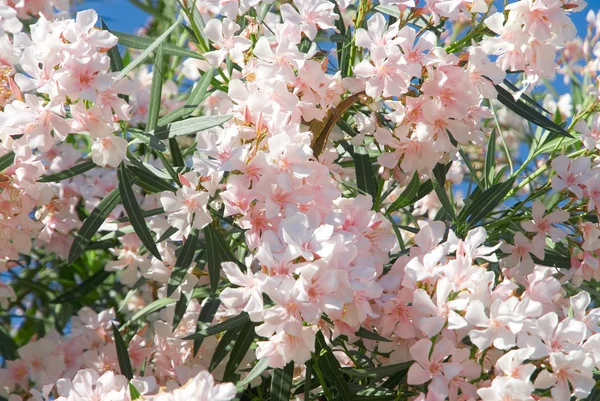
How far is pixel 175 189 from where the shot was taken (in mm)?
1551

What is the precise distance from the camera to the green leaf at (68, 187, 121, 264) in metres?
1.58

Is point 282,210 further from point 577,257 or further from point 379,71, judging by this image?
point 577,257

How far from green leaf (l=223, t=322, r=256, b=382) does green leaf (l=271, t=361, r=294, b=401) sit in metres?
0.07

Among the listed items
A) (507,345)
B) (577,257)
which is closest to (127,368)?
(507,345)

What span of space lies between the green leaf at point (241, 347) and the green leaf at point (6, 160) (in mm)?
510

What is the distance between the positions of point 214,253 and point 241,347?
18 cm

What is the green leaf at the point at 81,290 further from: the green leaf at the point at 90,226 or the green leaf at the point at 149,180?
the green leaf at the point at 149,180

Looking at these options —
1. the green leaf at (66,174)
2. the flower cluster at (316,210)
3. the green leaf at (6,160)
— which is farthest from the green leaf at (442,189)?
the green leaf at (6,160)

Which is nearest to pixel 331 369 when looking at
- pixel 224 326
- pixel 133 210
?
pixel 224 326

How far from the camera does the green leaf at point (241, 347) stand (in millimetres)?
1543

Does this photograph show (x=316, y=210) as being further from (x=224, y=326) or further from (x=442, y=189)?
(x=442, y=189)

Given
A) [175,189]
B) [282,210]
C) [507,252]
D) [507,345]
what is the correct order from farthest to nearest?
[507,252] → [175,189] → [282,210] → [507,345]

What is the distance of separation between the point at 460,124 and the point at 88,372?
2.51 ft

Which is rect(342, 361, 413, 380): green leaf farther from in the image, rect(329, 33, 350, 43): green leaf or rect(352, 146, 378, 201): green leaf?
rect(329, 33, 350, 43): green leaf
